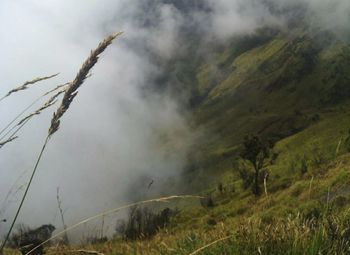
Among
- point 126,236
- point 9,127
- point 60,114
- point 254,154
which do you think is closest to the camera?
point 60,114

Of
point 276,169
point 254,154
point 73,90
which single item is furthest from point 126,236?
point 276,169

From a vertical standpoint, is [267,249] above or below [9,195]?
below

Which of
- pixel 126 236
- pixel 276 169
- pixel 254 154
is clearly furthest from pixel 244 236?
pixel 276 169

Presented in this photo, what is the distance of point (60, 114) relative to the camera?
3131mm

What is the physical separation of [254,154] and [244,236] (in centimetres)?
9259

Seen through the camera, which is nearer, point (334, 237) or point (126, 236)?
point (334, 237)

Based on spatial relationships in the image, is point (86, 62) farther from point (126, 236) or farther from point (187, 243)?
point (126, 236)

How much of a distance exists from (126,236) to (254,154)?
90.3 m

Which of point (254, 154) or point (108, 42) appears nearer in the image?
point (108, 42)

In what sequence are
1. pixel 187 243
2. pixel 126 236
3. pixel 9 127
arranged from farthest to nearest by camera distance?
1. pixel 126 236
2. pixel 187 243
3. pixel 9 127

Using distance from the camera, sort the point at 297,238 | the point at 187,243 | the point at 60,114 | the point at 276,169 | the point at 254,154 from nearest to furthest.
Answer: the point at 60,114
the point at 297,238
the point at 187,243
the point at 254,154
the point at 276,169

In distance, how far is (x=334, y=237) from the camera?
3.78 meters

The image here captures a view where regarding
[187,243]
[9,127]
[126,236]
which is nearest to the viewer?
[9,127]

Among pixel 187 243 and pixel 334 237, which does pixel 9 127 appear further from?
pixel 334 237
